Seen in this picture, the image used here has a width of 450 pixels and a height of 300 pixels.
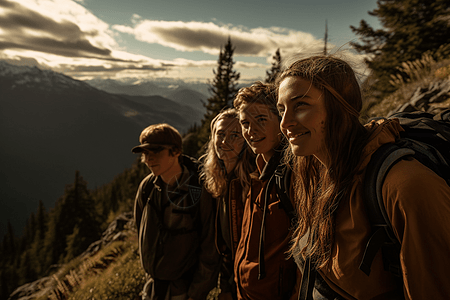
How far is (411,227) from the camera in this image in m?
0.86

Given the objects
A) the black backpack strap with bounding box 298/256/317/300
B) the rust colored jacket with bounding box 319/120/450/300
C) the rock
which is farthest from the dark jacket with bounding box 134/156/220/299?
the rock

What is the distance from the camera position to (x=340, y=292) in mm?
1259

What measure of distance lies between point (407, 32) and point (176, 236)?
16.4 m

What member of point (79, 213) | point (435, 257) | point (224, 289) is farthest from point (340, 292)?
point (79, 213)

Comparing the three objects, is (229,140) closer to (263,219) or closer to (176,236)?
(263,219)

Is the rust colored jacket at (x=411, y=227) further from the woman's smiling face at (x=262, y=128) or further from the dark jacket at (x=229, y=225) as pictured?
the dark jacket at (x=229, y=225)

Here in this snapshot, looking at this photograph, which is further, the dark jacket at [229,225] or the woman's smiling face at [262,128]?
the dark jacket at [229,225]

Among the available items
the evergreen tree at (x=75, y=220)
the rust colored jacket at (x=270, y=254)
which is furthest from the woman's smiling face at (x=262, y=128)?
the evergreen tree at (x=75, y=220)

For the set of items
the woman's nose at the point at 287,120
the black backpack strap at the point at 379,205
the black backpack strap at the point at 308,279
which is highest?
the woman's nose at the point at 287,120

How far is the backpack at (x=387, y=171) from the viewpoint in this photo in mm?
979

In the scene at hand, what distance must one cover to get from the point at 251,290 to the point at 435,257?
63.0 inches

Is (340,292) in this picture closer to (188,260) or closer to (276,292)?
(276,292)

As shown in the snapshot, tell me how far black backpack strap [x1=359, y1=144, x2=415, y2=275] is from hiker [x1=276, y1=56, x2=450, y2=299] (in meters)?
0.03

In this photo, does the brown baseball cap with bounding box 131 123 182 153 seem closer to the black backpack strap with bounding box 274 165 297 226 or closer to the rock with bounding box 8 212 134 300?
the black backpack strap with bounding box 274 165 297 226
